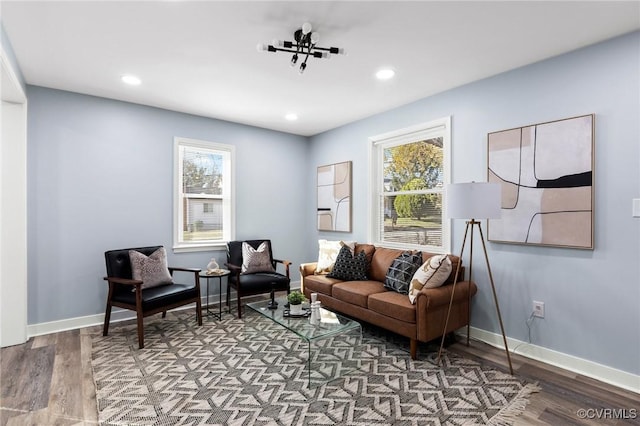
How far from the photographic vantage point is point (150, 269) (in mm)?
3520

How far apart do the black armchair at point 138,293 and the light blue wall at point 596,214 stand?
2.91m

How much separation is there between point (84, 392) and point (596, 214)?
3975mm

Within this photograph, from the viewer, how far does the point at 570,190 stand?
2639 millimetres

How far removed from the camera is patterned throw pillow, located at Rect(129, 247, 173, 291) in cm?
345

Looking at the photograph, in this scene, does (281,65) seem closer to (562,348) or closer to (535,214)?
(535,214)

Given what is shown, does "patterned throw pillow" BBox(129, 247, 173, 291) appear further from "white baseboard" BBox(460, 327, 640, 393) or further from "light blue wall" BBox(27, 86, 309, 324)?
"white baseboard" BBox(460, 327, 640, 393)

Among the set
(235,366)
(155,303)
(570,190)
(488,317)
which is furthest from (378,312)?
(155,303)

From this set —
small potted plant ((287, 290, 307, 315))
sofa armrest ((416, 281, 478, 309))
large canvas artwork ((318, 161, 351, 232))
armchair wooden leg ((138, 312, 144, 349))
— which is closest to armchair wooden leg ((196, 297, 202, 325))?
armchair wooden leg ((138, 312, 144, 349))

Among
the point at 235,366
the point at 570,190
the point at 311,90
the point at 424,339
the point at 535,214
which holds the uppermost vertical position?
the point at 311,90

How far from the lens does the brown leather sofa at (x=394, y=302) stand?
2.77 m

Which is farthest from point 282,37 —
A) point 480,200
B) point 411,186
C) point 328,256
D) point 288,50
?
point 328,256

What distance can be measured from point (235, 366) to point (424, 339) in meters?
1.56

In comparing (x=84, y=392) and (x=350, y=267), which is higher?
(x=350, y=267)

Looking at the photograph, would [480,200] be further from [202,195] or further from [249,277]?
[202,195]
